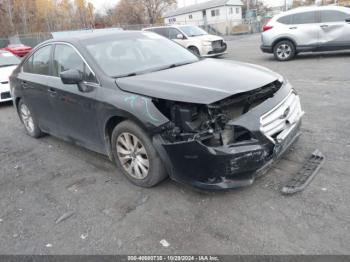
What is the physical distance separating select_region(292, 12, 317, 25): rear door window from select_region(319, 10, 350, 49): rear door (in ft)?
0.81

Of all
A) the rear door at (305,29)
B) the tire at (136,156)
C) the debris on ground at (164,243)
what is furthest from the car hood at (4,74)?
the rear door at (305,29)

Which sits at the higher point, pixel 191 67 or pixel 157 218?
pixel 191 67

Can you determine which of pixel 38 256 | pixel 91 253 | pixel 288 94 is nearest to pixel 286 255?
pixel 91 253

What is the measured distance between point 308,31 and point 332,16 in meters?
0.85

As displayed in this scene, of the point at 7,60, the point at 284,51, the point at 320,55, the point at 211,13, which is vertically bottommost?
the point at 320,55

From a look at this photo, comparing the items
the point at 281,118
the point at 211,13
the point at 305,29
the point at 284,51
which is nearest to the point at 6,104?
the point at 281,118

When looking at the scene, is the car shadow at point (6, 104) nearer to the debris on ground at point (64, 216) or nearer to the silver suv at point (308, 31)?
the debris on ground at point (64, 216)

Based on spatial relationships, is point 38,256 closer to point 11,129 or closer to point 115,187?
point 115,187

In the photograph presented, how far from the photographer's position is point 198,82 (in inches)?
133

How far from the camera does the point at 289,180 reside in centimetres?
353

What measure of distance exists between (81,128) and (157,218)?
1783 millimetres

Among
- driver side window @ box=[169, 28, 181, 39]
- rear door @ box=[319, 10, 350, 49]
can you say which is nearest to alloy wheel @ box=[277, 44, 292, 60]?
rear door @ box=[319, 10, 350, 49]

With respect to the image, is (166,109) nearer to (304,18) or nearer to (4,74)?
(4,74)

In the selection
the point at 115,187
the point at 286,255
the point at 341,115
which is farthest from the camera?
the point at 341,115
